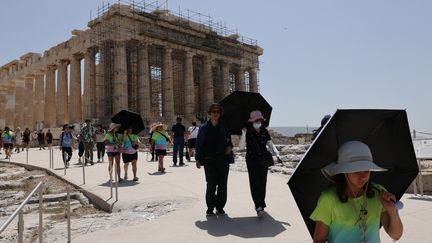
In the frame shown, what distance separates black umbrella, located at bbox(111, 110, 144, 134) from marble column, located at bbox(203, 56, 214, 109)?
3193cm

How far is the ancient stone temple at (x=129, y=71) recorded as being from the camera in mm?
33344

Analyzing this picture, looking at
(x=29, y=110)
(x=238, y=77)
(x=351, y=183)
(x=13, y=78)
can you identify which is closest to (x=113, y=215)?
(x=351, y=183)

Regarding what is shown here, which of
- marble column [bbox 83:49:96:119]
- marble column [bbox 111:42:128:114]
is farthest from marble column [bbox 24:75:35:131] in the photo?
marble column [bbox 111:42:128:114]

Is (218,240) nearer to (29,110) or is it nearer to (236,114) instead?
(236,114)

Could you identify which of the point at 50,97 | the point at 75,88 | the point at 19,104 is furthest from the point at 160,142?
the point at 19,104

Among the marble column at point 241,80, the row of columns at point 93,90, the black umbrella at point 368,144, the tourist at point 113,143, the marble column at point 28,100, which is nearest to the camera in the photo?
the black umbrella at point 368,144

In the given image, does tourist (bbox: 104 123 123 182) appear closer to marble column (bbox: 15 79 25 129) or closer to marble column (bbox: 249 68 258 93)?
marble column (bbox: 249 68 258 93)

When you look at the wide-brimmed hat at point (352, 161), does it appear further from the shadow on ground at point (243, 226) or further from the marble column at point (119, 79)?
the marble column at point (119, 79)

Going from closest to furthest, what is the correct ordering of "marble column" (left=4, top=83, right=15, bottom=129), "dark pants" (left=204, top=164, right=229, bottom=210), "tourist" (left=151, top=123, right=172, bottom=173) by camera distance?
"dark pants" (left=204, top=164, right=229, bottom=210), "tourist" (left=151, top=123, right=172, bottom=173), "marble column" (left=4, top=83, right=15, bottom=129)

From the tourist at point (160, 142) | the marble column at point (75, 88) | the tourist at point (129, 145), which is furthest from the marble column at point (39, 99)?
the tourist at point (129, 145)

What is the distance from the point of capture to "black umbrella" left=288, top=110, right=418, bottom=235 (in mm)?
2422

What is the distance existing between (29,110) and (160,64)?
18887 mm

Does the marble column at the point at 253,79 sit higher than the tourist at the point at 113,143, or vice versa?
the marble column at the point at 253,79

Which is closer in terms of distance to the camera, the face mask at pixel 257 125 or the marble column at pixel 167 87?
the face mask at pixel 257 125
